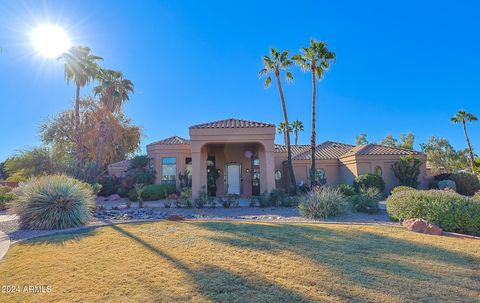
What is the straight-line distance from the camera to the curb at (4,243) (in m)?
6.57

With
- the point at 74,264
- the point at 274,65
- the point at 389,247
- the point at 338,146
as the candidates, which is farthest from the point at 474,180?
the point at 74,264

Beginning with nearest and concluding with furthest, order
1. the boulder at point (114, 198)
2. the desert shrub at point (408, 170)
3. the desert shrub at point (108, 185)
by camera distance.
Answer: the boulder at point (114, 198) < the desert shrub at point (408, 170) < the desert shrub at point (108, 185)

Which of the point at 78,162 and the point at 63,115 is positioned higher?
the point at 63,115

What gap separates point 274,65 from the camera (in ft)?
76.1

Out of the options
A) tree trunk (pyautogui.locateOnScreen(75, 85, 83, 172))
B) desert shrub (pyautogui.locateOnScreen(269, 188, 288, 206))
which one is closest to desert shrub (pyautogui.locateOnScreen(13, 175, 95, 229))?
desert shrub (pyautogui.locateOnScreen(269, 188, 288, 206))

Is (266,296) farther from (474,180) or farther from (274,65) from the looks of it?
(474,180)

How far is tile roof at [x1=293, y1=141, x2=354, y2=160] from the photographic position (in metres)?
25.7

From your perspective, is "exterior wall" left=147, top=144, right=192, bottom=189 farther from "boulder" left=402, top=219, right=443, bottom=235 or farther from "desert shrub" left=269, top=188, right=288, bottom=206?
"boulder" left=402, top=219, right=443, bottom=235

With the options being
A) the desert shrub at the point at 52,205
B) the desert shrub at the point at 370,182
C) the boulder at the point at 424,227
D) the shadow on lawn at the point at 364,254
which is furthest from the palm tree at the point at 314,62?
the desert shrub at the point at 52,205

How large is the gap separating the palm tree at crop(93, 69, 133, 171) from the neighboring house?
8.36 m

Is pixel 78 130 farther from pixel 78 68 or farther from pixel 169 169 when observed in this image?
pixel 169 169

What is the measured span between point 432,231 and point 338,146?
72.9 ft

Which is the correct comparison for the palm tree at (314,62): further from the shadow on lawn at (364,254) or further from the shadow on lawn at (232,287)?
the shadow on lawn at (232,287)

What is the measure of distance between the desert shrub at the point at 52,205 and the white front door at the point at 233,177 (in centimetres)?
1257
